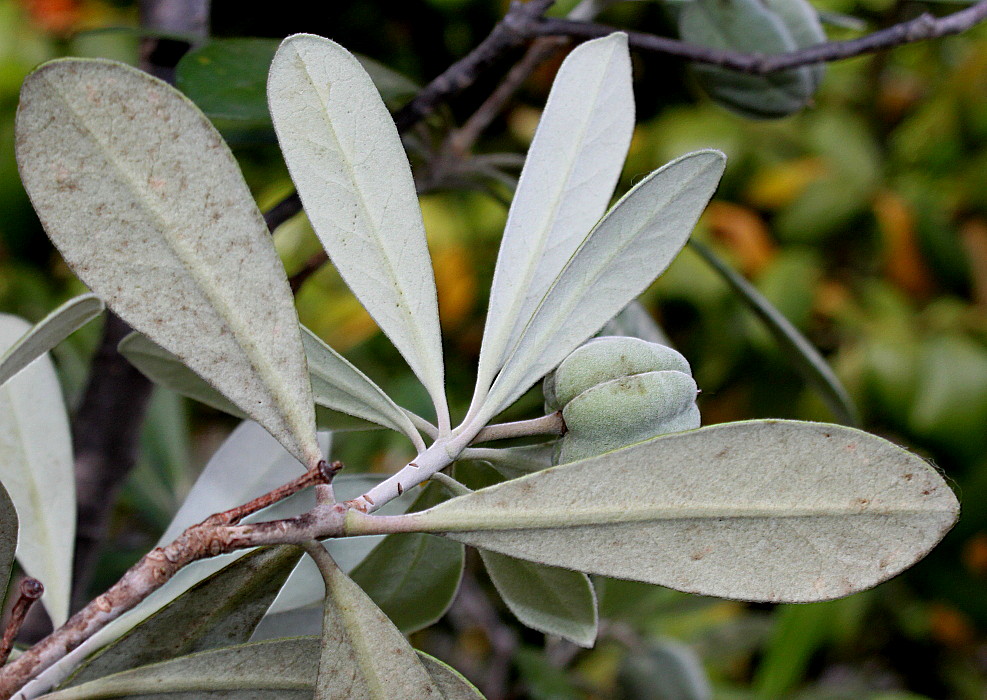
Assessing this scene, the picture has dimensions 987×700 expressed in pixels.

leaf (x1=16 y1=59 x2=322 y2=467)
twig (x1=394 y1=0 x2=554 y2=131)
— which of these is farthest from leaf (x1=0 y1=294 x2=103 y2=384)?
twig (x1=394 y1=0 x2=554 y2=131)

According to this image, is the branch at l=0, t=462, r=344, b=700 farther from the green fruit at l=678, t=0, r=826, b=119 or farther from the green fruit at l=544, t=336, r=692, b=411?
the green fruit at l=678, t=0, r=826, b=119

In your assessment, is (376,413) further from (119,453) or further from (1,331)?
(119,453)

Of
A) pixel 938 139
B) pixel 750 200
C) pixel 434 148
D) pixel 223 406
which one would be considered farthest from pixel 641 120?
pixel 223 406

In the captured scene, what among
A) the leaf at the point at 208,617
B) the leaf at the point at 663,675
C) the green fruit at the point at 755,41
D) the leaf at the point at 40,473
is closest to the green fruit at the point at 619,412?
the leaf at the point at 208,617

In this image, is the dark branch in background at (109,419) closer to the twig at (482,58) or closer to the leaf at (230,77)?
the leaf at (230,77)

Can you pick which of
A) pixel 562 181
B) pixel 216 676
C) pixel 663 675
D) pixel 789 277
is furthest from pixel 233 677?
pixel 789 277

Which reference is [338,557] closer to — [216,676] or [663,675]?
[216,676]
